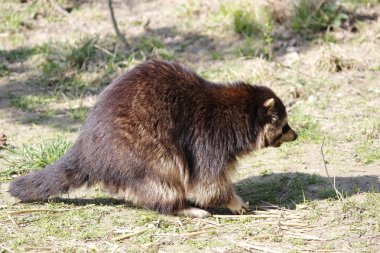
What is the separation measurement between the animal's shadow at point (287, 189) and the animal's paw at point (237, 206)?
163 millimetres

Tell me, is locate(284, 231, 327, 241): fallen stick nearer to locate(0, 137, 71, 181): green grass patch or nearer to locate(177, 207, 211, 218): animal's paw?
locate(177, 207, 211, 218): animal's paw

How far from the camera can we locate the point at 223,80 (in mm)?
9055

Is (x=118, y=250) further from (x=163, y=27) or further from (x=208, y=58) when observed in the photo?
(x=163, y=27)

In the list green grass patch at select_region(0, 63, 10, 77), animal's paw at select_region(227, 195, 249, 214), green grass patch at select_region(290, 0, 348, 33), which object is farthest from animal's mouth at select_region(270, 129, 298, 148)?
green grass patch at select_region(0, 63, 10, 77)

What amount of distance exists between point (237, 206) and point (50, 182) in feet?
5.33

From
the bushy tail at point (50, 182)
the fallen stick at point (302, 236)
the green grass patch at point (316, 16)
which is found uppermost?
the green grass patch at point (316, 16)

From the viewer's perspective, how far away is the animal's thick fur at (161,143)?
5719 mm

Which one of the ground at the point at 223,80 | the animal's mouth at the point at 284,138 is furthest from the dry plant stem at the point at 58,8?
the animal's mouth at the point at 284,138

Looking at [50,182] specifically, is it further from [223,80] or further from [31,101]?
[223,80]

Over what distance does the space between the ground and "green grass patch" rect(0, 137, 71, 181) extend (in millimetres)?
15

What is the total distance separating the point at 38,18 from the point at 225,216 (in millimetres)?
6254

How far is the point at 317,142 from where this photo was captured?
7477 mm

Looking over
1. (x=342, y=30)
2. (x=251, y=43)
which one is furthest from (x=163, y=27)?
(x=342, y=30)

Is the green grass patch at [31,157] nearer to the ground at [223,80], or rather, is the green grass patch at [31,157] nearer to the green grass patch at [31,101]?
the ground at [223,80]
